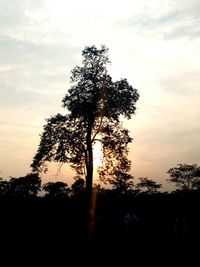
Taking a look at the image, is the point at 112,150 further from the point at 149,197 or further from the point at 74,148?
the point at 149,197

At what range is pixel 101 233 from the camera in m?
23.1

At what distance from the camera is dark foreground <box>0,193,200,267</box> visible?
1798 centimetres

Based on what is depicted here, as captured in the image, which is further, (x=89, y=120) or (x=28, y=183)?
(x=28, y=183)

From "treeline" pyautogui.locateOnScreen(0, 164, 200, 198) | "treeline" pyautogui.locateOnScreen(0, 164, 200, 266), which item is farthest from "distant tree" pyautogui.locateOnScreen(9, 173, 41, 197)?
"treeline" pyautogui.locateOnScreen(0, 164, 200, 266)

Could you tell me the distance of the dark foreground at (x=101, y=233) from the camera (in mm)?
17984

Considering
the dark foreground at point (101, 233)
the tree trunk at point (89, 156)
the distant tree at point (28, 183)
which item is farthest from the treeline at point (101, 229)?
the distant tree at point (28, 183)

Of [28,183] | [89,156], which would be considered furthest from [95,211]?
[28,183]

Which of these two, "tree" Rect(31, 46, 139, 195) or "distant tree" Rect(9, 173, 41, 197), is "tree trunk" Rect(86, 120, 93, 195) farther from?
"distant tree" Rect(9, 173, 41, 197)

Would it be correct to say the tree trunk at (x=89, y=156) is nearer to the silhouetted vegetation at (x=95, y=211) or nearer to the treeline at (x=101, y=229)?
the silhouetted vegetation at (x=95, y=211)

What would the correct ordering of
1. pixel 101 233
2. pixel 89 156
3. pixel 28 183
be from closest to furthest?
pixel 101 233 < pixel 89 156 < pixel 28 183

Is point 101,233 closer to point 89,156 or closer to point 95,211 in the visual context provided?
point 95,211

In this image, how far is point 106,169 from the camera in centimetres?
4053

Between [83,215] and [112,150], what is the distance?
14.8m

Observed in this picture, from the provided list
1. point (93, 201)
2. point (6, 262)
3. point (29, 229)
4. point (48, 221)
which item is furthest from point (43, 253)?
point (93, 201)
